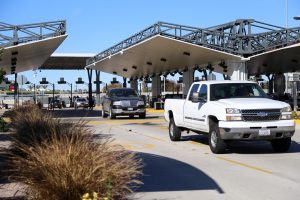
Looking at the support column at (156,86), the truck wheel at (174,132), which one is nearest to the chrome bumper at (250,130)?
the truck wheel at (174,132)

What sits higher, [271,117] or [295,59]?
[295,59]

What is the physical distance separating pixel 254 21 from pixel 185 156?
25.1 m

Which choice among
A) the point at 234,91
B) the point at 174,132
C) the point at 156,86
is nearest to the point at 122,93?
the point at 174,132

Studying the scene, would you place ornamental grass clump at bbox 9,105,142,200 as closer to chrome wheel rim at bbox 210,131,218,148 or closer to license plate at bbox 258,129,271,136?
license plate at bbox 258,129,271,136

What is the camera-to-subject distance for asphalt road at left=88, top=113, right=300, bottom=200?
26.4 ft

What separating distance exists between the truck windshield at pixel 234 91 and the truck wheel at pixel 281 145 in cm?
139

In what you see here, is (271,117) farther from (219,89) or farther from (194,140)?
(194,140)

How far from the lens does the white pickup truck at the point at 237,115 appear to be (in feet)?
40.0

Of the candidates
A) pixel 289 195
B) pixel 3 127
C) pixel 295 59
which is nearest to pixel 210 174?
pixel 289 195

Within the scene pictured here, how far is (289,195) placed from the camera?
784cm

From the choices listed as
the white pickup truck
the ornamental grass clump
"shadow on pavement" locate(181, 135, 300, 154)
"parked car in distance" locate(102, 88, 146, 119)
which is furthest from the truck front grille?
"parked car in distance" locate(102, 88, 146, 119)

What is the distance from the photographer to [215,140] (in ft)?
42.0

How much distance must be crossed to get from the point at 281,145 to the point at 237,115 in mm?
1786

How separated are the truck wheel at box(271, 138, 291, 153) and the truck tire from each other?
60.5 inches
